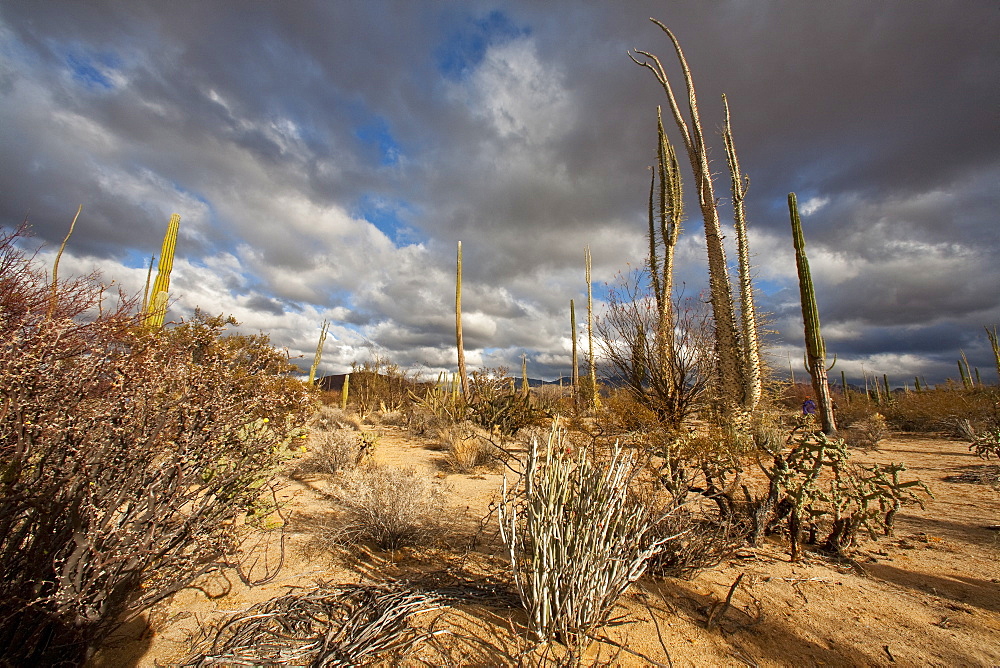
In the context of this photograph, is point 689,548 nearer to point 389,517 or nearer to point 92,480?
point 389,517

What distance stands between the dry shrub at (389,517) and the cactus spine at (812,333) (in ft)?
32.6

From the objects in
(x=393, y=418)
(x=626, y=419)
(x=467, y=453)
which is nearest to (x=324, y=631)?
(x=626, y=419)

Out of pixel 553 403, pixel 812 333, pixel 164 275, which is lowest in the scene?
pixel 553 403

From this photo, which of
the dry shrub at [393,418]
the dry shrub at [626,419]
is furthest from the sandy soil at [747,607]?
the dry shrub at [393,418]

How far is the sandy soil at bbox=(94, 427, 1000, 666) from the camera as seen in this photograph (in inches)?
85.0

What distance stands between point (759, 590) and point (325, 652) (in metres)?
2.69

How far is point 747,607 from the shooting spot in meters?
2.61

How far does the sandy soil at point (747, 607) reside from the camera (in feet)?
7.09

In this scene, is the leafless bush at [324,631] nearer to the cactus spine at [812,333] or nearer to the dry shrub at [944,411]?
the cactus spine at [812,333]

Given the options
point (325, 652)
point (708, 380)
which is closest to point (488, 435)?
point (708, 380)

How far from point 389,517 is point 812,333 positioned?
1082 centimetres

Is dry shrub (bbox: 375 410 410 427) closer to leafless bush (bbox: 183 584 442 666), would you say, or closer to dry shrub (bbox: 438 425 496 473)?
dry shrub (bbox: 438 425 496 473)

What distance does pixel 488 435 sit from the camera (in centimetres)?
934

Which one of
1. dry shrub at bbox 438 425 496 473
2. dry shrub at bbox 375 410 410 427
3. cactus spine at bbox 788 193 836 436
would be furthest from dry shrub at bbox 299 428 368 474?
cactus spine at bbox 788 193 836 436
